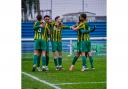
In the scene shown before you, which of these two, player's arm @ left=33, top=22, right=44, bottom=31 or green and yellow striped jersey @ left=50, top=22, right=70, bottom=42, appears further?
green and yellow striped jersey @ left=50, top=22, right=70, bottom=42

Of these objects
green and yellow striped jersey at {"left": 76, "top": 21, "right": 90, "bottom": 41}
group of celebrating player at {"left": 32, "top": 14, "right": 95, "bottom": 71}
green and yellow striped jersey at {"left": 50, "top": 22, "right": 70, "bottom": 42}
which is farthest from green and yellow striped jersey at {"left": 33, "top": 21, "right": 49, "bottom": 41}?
green and yellow striped jersey at {"left": 76, "top": 21, "right": 90, "bottom": 41}

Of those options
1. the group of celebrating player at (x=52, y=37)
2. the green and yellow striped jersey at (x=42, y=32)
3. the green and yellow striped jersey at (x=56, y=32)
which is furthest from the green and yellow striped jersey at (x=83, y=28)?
the green and yellow striped jersey at (x=42, y=32)

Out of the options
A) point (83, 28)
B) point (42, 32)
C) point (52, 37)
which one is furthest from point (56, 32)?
point (83, 28)

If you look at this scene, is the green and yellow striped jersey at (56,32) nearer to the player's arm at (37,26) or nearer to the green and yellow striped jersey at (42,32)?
the green and yellow striped jersey at (42,32)

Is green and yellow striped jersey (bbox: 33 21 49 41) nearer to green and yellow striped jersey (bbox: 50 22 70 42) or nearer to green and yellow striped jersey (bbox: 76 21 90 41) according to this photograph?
green and yellow striped jersey (bbox: 50 22 70 42)

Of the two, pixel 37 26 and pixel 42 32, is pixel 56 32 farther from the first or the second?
pixel 37 26

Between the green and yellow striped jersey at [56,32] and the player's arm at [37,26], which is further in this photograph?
the green and yellow striped jersey at [56,32]

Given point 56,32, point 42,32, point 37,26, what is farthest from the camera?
point 56,32

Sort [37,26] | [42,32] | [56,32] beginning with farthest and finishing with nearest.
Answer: [56,32] < [42,32] < [37,26]

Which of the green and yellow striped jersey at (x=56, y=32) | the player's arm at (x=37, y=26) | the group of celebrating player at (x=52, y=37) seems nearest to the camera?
the player's arm at (x=37, y=26)
